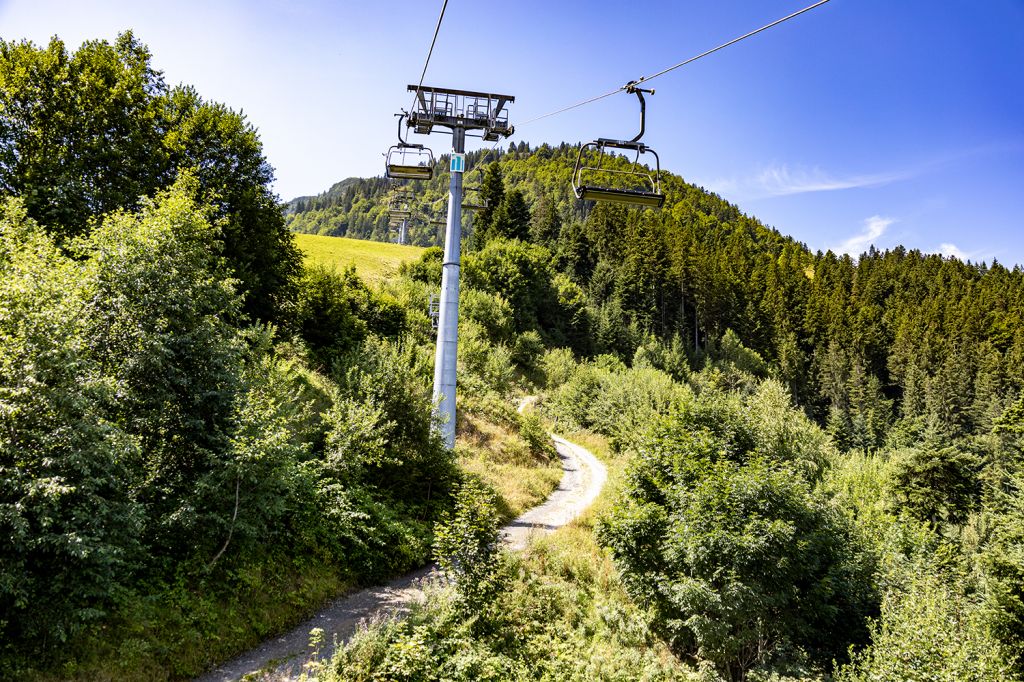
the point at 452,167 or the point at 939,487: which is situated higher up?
the point at 452,167

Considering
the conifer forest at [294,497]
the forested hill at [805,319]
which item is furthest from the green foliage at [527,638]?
the forested hill at [805,319]

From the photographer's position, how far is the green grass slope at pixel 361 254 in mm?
45938

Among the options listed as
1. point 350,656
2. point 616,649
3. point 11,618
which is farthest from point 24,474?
point 616,649

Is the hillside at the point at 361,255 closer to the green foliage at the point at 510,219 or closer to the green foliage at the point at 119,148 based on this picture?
the green foliage at the point at 510,219

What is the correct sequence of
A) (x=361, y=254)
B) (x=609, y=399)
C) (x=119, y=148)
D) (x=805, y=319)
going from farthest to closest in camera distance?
(x=805, y=319) < (x=361, y=254) < (x=609, y=399) < (x=119, y=148)

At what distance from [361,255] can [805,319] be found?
77351 mm

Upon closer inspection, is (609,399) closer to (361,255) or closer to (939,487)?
(939,487)

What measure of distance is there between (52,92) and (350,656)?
2246 centimetres

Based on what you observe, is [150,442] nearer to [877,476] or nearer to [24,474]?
[24,474]

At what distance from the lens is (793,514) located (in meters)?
12.9

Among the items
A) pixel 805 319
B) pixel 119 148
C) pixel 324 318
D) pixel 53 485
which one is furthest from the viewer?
pixel 805 319

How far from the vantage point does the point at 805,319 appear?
9031cm

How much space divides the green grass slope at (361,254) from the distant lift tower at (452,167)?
79.7 ft

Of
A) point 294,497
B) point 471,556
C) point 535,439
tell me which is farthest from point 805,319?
point 294,497
